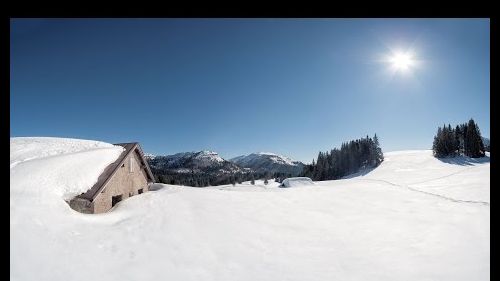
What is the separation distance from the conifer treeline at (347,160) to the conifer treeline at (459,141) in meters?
15.9

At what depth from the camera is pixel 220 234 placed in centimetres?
932

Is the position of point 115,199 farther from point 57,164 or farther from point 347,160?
point 347,160

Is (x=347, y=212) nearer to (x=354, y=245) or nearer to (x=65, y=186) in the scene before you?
(x=354, y=245)

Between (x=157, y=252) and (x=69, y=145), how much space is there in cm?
933

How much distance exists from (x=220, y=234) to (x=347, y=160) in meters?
97.7

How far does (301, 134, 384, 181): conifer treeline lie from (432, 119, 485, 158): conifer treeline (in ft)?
52.3

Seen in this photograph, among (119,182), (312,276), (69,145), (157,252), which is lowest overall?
(312,276)

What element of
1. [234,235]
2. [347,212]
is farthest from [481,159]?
[234,235]

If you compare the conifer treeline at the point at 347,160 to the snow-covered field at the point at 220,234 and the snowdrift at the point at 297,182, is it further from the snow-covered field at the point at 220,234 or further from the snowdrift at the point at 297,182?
the snow-covered field at the point at 220,234

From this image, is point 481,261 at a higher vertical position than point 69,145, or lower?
lower

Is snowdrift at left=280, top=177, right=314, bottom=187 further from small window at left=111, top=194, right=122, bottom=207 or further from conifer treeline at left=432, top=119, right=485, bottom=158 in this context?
conifer treeline at left=432, top=119, right=485, bottom=158

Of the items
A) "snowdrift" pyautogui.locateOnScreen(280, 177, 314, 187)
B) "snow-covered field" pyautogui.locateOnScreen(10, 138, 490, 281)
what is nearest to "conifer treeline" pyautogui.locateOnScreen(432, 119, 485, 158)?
"snowdrift" pyautogui.locateOnScreen(280, 177, 314, 187)

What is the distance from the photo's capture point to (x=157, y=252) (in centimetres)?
772
